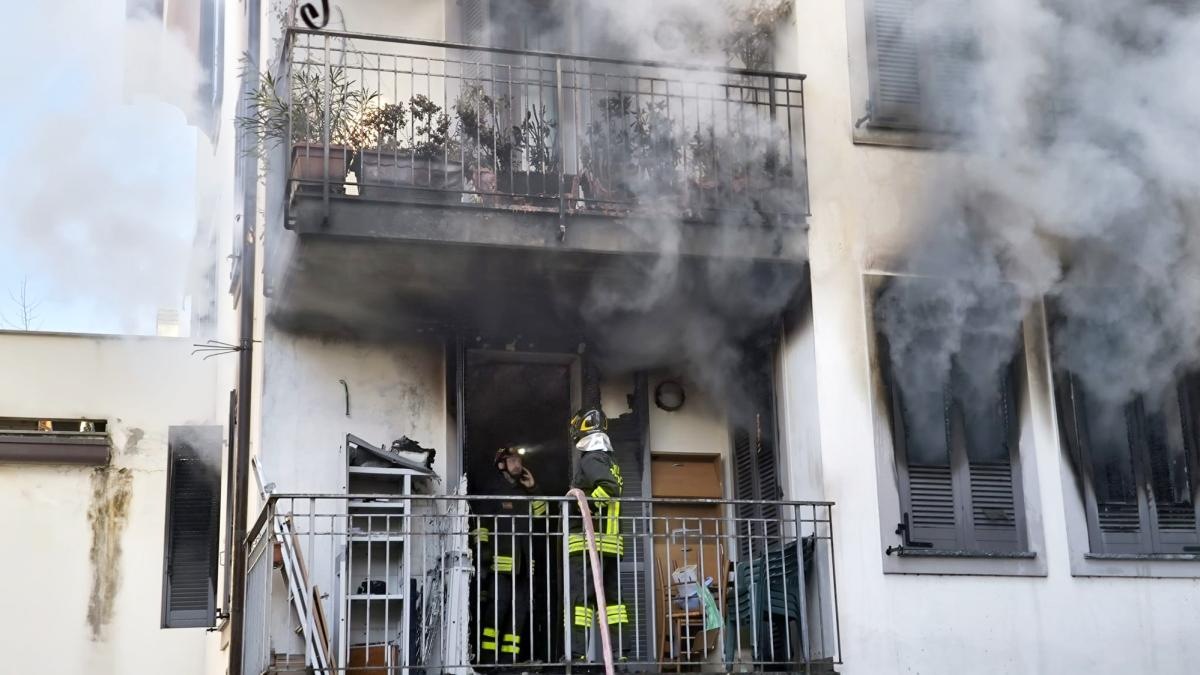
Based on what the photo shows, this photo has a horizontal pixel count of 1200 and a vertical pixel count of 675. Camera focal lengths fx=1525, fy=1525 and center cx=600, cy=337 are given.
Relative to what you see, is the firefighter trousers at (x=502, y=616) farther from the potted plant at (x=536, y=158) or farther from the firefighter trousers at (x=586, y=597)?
the potted plant at (x=536, y=158)

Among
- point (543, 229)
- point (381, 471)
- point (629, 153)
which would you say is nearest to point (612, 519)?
point (381, 471)

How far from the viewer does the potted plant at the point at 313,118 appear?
28.6ft

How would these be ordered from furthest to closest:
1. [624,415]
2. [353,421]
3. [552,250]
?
1. [624,415]
2. [353,421]
3. [552,250]

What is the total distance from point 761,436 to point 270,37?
4.20 metres

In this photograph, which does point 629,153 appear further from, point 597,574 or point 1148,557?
point 1148,557

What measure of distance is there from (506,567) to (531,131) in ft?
9.02

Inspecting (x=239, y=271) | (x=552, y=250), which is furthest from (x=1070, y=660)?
(x=239, y=271)

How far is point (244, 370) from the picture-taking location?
400 inches

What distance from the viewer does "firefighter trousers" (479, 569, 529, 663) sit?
9.38 m

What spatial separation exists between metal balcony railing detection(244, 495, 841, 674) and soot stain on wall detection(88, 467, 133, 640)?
16.2 ft

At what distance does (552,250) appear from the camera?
8969 millimetres

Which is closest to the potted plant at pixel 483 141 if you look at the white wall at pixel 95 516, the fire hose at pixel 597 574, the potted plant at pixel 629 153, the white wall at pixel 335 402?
the potted plant at pixel 629 153

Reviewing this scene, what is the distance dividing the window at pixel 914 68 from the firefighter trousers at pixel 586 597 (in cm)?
327

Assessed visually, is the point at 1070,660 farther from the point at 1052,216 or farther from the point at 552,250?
the point at 552,250
